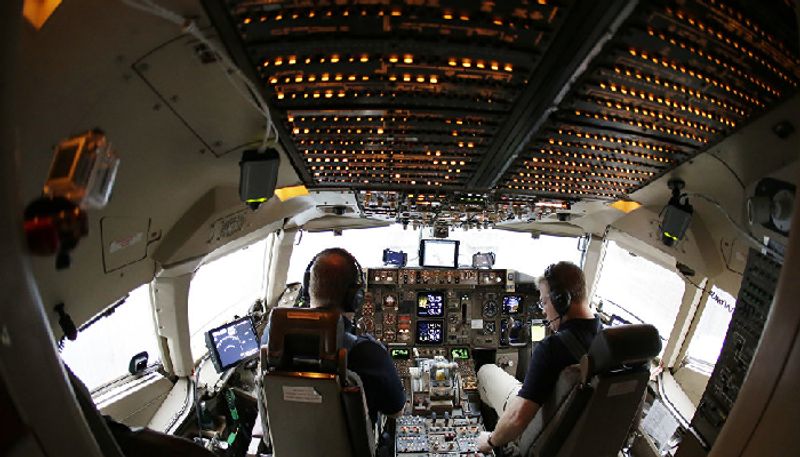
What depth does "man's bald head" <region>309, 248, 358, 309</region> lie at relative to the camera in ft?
7.66

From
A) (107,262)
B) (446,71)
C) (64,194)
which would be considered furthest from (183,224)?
(64,194)

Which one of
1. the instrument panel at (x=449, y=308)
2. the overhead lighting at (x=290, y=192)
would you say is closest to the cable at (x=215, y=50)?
the overhead lighting at (x=290, y=192)

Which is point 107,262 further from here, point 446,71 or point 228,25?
point 446,71

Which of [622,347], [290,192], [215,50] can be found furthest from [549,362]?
[215,50]

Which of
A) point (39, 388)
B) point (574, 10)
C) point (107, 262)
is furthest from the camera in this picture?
point (107, 262)

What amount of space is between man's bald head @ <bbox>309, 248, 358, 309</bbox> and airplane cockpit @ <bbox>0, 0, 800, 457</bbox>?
0.02 metres

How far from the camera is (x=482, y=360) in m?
5.59

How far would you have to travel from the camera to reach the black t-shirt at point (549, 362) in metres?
2.40

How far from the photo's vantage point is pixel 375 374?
2.29m

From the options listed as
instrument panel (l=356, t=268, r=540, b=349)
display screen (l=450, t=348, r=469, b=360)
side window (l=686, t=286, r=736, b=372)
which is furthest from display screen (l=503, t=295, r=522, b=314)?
side window (l=686, t=286, r=736, b=372)

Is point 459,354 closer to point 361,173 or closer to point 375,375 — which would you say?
point 375,375

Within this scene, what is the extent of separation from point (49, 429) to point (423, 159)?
176 cm

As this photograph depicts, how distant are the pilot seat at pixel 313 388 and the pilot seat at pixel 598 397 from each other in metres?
0.93

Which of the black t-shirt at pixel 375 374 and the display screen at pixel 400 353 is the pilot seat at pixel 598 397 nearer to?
the black t-shirt at pixel 375 374
